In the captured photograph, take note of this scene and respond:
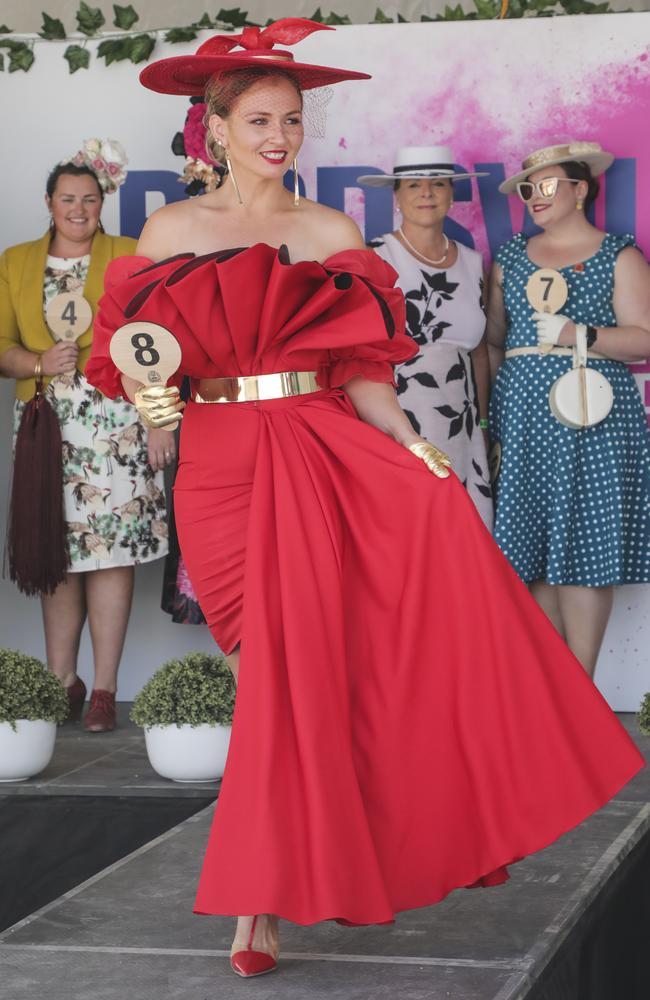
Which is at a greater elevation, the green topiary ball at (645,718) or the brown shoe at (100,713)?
the green topiary ball at (645,718)

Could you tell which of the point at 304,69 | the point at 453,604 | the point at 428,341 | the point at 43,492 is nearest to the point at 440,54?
the point at 428,341

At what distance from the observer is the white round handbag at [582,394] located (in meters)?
4.73

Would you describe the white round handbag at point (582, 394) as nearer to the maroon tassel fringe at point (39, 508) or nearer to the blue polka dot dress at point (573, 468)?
the blue polka dot dress at point (573, 468)

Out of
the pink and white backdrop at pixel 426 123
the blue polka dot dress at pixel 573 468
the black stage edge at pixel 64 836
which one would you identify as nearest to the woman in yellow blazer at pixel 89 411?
the pink and white backdrop at pixel 426 123

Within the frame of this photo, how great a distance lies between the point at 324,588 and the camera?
2584mm

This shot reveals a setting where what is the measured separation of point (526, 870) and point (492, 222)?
274 centimetres

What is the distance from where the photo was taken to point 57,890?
11.4 ft

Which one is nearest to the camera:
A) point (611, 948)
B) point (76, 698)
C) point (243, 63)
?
point (243, 63)

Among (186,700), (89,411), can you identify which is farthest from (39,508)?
(186,700)

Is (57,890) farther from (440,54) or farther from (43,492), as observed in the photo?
(440,54)

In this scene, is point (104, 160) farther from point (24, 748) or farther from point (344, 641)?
point (344, 641)

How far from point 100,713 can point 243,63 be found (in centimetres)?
279

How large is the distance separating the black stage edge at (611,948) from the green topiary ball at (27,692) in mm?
1711

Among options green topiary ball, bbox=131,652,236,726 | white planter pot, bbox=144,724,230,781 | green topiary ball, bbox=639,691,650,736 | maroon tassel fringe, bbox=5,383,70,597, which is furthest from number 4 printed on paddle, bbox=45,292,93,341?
green topiary ball, bbox=639,691,650,736
